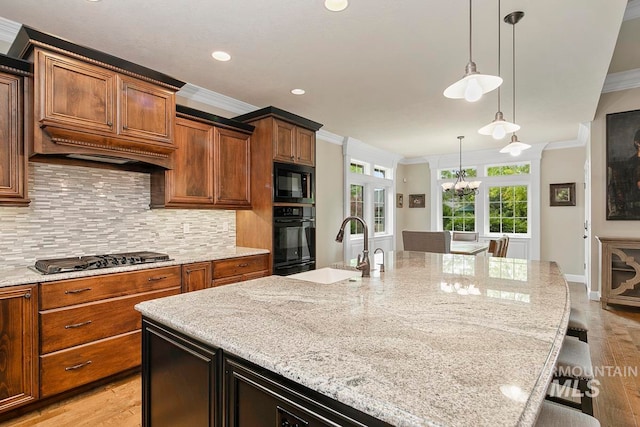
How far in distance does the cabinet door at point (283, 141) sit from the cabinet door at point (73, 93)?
5.19 feet

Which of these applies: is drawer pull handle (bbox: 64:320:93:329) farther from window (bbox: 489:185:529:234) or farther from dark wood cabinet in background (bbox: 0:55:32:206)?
window (bbox: 489:185:529:234)

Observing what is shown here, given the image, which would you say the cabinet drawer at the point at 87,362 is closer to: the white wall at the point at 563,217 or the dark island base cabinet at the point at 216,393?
the dark island base cabinet at the point at 216,393

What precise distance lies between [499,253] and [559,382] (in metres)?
3.28

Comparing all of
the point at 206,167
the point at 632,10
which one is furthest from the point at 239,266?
the point at 632,10

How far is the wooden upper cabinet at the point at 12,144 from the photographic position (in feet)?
7.04

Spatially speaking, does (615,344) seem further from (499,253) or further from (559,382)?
(559,382)

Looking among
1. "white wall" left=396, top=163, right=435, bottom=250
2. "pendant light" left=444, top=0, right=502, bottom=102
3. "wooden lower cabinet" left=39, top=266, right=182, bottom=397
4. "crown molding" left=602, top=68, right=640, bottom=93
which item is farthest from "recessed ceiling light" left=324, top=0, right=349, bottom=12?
"white wall" left=396, top=163, right=435, bottom=250

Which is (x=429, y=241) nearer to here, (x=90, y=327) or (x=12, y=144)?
(x=90, y=327)

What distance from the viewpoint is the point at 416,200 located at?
25.7 ft

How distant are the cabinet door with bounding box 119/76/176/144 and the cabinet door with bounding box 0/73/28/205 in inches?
23.5

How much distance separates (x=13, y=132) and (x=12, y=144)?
0.08 m

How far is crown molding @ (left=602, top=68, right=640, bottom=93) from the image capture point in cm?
393

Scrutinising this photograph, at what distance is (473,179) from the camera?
22.9 feet

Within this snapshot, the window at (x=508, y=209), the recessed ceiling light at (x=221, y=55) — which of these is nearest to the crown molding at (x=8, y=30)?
the recessed ceiling light at (x=221, y=55)
